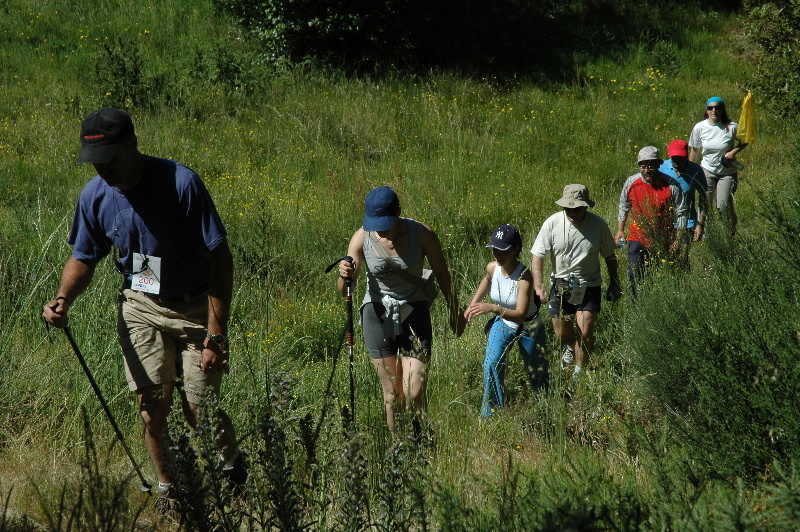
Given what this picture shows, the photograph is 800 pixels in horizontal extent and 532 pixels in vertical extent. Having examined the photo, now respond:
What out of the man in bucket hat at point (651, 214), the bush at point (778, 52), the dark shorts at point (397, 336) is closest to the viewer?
the dark shorts at point (397, 336)

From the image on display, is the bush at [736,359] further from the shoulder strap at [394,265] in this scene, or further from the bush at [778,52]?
the bush at [778,52]

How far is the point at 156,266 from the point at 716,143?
7.51 meters

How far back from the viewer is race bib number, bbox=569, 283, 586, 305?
635 centimetres

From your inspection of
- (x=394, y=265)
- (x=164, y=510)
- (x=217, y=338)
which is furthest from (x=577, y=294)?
(x=164, y=510)

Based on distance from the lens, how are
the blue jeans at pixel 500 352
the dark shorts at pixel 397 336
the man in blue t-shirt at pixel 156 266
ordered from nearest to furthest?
the man in blue t-shirt at pixel 156 266
the dark shorts at pixel 397 336
the blue jeans at pixel 500 352

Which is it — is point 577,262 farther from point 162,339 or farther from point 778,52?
point 778,52

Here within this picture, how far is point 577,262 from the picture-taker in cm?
631

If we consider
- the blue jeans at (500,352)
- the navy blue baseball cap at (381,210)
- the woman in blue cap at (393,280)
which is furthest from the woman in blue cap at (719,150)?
the navy blue baseball cap at (381,210)

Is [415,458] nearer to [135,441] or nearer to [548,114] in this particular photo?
[135,441]

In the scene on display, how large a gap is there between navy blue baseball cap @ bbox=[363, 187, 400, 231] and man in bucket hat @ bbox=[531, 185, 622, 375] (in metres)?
1.87

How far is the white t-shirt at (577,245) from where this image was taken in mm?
6301

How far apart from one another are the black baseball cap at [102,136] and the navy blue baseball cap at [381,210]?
1.57m

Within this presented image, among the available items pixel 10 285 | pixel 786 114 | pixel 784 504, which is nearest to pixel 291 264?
pixel 10 285

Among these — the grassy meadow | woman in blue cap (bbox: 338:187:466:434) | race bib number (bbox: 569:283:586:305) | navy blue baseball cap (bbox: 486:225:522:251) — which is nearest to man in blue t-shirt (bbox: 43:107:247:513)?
the grassy meadow
